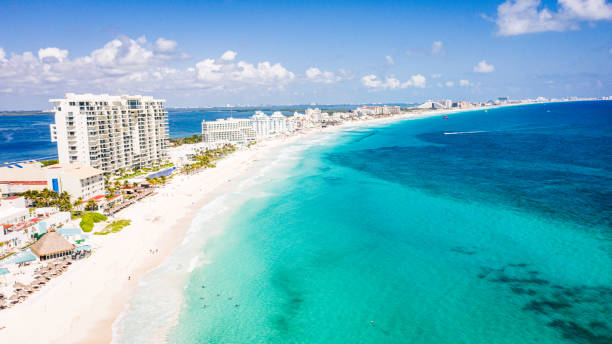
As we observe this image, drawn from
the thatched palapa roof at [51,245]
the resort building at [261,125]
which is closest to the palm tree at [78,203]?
the thatched palapa roof at [51,245]

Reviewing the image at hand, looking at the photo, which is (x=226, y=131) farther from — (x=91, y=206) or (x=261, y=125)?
(x=91, y=206)

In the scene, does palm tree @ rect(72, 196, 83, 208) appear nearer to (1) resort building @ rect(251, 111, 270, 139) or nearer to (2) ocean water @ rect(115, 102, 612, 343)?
(2) ocean water @ rect(115, 102, 612, 343)

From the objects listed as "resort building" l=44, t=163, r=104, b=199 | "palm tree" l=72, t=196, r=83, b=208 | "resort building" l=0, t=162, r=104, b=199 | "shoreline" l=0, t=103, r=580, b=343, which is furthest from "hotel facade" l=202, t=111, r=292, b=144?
"shoreline" l=0, t=103, r=580, b=343

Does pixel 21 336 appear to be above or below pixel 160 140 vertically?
below

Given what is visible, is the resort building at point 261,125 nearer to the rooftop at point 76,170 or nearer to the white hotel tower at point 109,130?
the white hotel tower at point 109,130

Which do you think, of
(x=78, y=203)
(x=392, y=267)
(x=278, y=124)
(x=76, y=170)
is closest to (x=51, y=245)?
(x=78, y=203)

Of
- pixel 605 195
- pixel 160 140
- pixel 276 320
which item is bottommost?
pixel 276 320

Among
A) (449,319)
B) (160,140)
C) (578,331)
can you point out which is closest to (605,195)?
(578,331)

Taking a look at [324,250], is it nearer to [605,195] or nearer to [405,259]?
[405,259]
